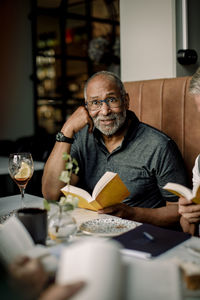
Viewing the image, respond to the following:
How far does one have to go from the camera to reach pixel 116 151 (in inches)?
72.9

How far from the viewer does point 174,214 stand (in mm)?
1619

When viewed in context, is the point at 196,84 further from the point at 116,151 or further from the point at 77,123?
the point at 77,123

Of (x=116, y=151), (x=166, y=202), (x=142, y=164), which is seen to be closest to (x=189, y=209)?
(x=166, y=202)

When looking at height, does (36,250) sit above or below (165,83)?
below

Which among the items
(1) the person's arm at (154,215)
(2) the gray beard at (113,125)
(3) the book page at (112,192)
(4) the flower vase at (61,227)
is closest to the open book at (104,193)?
(3) the book page at (112,192)

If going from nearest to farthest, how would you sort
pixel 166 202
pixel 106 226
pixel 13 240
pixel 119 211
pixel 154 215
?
pixel 13 240 → pixel 106 226 → pixel 119 211 → pixel 154 215 → pixel 166 202

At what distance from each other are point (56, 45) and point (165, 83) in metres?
3.64

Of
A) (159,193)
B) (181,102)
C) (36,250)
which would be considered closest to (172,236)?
(36,250)

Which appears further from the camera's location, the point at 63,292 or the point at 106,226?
the point at 106,226

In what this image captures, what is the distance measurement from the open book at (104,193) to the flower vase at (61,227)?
0.25 metres

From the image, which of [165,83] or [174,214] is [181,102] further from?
[174,214]

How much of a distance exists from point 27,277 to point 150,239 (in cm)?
54

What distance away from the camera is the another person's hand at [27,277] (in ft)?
1.65

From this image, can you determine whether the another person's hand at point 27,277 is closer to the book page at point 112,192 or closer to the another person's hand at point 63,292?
the another person's hand at point 63,292
